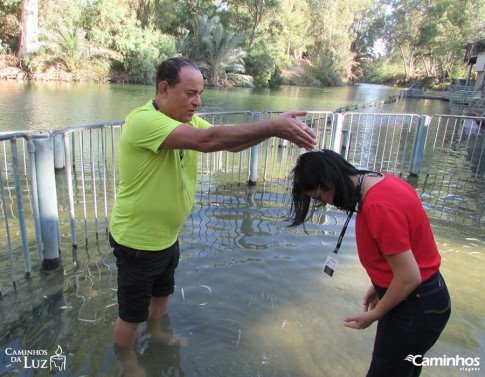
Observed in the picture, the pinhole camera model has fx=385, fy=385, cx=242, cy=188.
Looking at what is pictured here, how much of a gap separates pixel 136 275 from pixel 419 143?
7786 millimetres

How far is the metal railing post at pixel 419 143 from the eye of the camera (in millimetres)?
8430

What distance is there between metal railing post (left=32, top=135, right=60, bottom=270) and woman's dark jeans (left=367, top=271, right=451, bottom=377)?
10.8 feet

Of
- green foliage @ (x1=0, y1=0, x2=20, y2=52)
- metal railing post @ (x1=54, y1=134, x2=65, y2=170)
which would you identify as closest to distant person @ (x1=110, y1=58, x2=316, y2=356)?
metal railing post @ (x1=54, y1=134, x2=65, y2=170)

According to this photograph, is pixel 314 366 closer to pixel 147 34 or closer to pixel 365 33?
pixel 147 34

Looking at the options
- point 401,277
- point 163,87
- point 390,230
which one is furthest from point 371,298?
point 163,87

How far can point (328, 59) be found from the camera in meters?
60.2

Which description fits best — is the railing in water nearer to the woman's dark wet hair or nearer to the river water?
the river water

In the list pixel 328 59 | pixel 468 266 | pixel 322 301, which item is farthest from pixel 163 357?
pixel 328 59

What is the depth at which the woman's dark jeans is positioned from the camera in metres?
1.92

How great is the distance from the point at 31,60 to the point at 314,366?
32393mm

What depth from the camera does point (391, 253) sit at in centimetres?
178

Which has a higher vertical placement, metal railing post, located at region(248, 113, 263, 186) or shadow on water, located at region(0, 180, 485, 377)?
metal railing post, located at region(248, 113, 263, 186)

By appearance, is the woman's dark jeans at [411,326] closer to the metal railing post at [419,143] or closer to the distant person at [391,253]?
the distant person at [391,253]

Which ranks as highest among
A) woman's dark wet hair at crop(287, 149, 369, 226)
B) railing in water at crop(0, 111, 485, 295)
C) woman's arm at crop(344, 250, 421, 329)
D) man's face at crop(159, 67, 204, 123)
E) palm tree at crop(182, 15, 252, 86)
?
palm tree at crop(182, 15, 252, 86)
